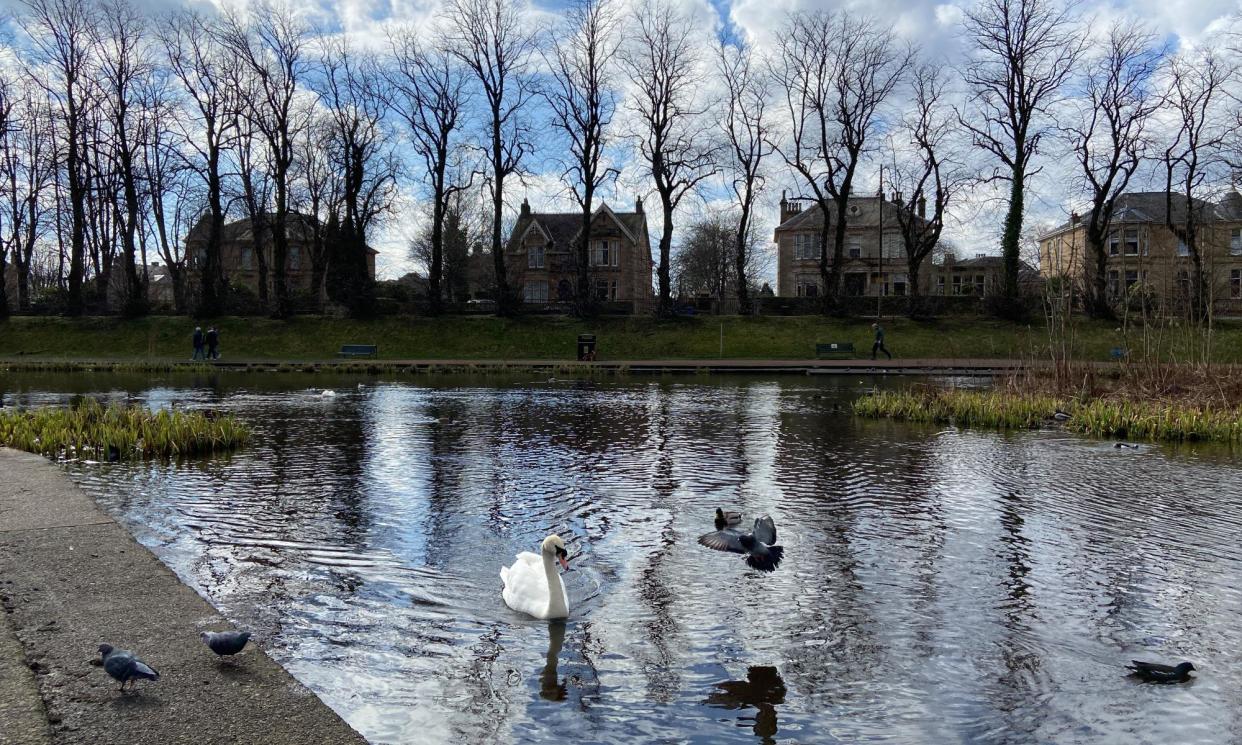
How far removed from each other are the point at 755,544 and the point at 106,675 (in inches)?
169

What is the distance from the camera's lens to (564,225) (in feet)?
253

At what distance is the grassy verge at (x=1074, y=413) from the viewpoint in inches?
642

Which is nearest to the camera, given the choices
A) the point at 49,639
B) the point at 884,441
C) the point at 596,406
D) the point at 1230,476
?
the point at 49,639

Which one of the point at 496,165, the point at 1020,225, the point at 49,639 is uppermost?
the point at 496,165

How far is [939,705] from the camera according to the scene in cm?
528

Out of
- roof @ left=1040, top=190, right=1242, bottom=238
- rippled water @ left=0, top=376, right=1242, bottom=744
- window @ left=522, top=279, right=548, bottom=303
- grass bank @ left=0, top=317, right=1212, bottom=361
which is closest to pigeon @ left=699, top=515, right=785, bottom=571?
rippled water @ left=0, top=376, right=1242, bottom=744

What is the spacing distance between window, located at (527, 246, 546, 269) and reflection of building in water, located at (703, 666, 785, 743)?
70.7m

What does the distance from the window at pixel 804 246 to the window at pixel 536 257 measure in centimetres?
2221

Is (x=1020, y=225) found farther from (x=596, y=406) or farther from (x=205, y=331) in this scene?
(x=205, y=331)

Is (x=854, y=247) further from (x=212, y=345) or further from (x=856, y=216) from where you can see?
(x=212, y=345)

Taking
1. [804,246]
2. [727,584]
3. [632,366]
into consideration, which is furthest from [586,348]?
[804,246]

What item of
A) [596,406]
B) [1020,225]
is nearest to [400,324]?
[596,406]

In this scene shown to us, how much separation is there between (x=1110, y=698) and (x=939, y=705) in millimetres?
1091

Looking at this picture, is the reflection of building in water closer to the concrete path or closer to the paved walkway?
the concrete path
